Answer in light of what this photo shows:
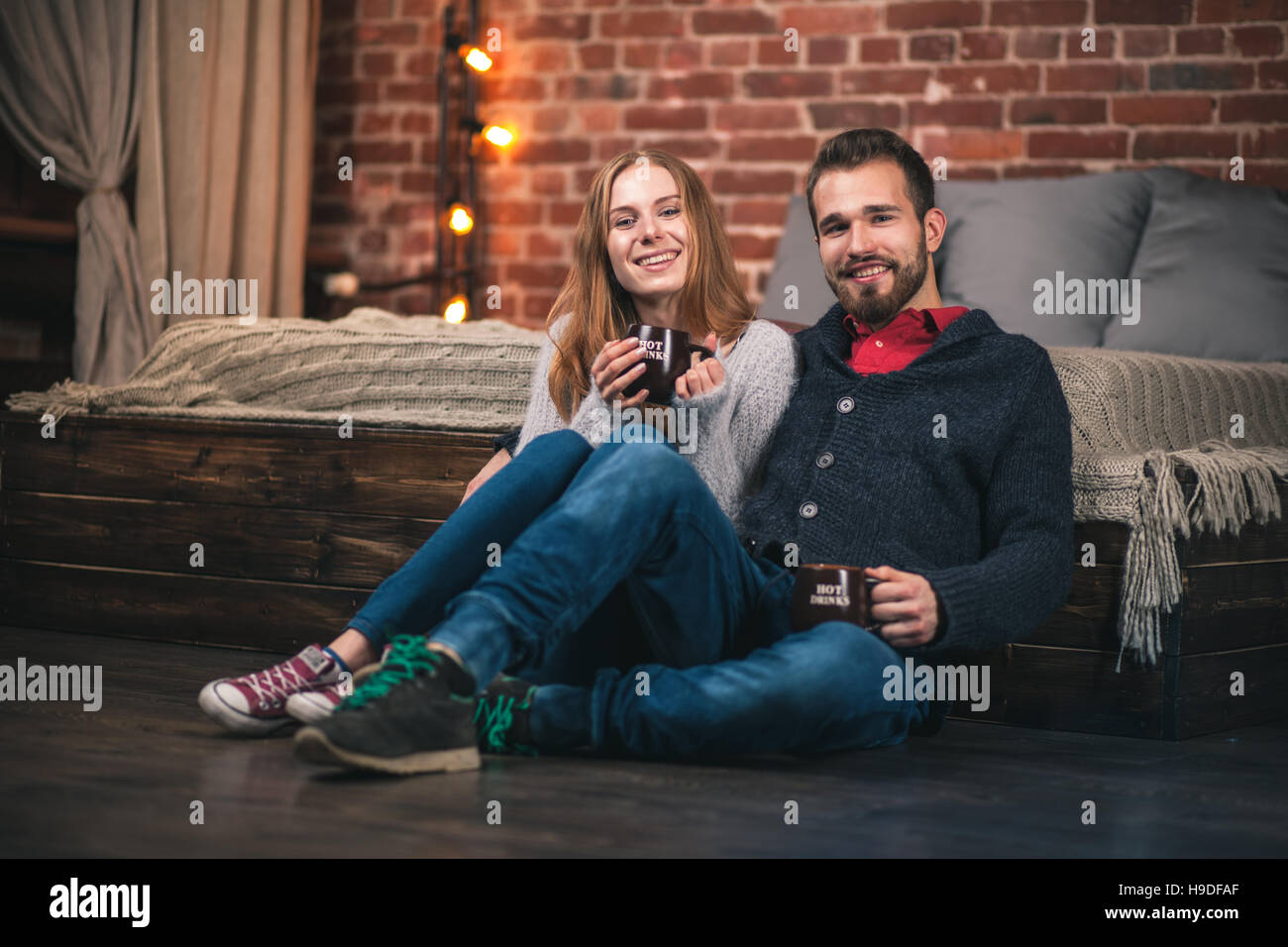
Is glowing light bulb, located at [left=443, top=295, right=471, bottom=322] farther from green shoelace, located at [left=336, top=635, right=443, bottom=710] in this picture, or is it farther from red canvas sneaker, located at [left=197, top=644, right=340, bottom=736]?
green shoelace, located at [left=336, top=635, right=443, bottom=710]

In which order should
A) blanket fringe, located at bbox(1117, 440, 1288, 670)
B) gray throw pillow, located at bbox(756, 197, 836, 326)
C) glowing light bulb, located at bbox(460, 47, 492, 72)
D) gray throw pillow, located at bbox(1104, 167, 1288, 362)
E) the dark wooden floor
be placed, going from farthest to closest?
1. glowing light bulb, located at bbox(460, 47, 492, 72)
2. gray throw pillow, located at bbox(756, 197, 836, 326)
3. gray throw pillow, located at bbox(1104, 167, 1288, 362)
4. blanket fringe, located at bbox(1117, 440, 1288, 670)
5. the dark wooden floor

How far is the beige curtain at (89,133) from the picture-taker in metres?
3.49

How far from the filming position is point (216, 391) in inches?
106

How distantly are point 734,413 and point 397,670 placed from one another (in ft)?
2.14

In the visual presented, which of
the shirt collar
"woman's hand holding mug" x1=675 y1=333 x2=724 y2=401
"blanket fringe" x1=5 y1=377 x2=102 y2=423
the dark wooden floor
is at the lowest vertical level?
the dark wooden floor

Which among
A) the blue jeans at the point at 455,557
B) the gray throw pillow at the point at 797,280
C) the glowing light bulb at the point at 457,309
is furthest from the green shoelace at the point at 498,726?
the glowing light bulb at the point at 457,309

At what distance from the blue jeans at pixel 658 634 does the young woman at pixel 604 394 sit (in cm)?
9

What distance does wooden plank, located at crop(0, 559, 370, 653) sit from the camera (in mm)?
2527

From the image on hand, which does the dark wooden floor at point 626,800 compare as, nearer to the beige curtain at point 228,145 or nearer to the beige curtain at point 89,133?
the beige curtain at point 89,133

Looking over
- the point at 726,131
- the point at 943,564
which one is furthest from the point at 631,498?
the point at 726,131

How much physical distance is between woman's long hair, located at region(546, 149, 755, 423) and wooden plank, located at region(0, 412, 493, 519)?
1.36 ft

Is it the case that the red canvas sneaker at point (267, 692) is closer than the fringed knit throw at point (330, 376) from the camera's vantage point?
Yes

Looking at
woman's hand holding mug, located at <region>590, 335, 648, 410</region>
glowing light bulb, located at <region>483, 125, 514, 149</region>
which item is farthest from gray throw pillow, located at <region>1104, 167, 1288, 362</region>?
glowing light bulb, located at <region>483, 125, 514, 149</region>
